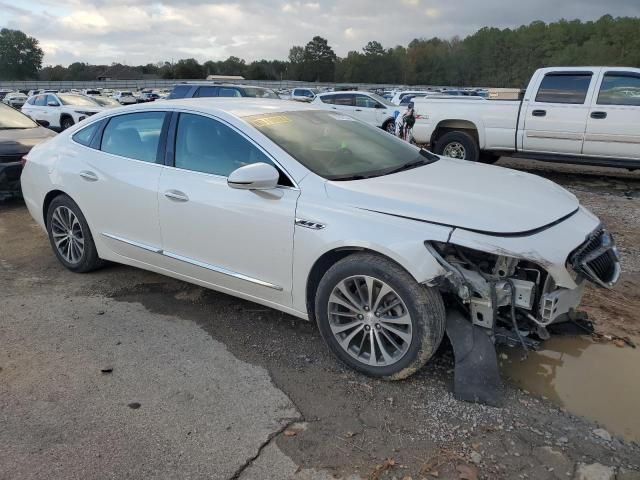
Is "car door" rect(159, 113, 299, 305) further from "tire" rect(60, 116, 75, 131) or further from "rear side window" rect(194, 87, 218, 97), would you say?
"tire" rect(60, 116, 75, 131)

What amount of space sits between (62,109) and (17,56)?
10145 cm

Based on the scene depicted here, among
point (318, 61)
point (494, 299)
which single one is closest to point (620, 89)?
point (494, 299)

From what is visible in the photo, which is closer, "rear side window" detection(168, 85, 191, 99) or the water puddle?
the water puddle

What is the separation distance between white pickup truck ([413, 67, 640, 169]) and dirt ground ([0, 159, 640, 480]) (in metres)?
4.52

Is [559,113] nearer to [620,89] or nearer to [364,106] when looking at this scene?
[620,89]

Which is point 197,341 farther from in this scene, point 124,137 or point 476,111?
point 476,111

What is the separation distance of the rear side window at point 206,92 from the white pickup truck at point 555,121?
5.94 meters

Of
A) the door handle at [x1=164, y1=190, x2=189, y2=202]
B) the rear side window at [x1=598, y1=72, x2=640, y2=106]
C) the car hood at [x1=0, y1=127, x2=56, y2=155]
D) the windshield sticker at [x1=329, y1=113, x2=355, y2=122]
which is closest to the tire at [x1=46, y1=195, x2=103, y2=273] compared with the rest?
the door handle at [x1=164, y1=190, x2=189, y2=202]

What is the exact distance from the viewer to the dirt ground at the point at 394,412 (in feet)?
8.48

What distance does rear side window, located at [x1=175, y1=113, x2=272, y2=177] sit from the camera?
146 inches

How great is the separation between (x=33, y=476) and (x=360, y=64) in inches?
4433

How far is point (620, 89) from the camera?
8500 mm

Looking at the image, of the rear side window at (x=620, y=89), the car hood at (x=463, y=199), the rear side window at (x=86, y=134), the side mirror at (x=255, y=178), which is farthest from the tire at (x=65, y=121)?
the car hood at (x=463, y=199)

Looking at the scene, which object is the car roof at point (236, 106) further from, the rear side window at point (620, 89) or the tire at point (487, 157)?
the tire at point (487, 157)
